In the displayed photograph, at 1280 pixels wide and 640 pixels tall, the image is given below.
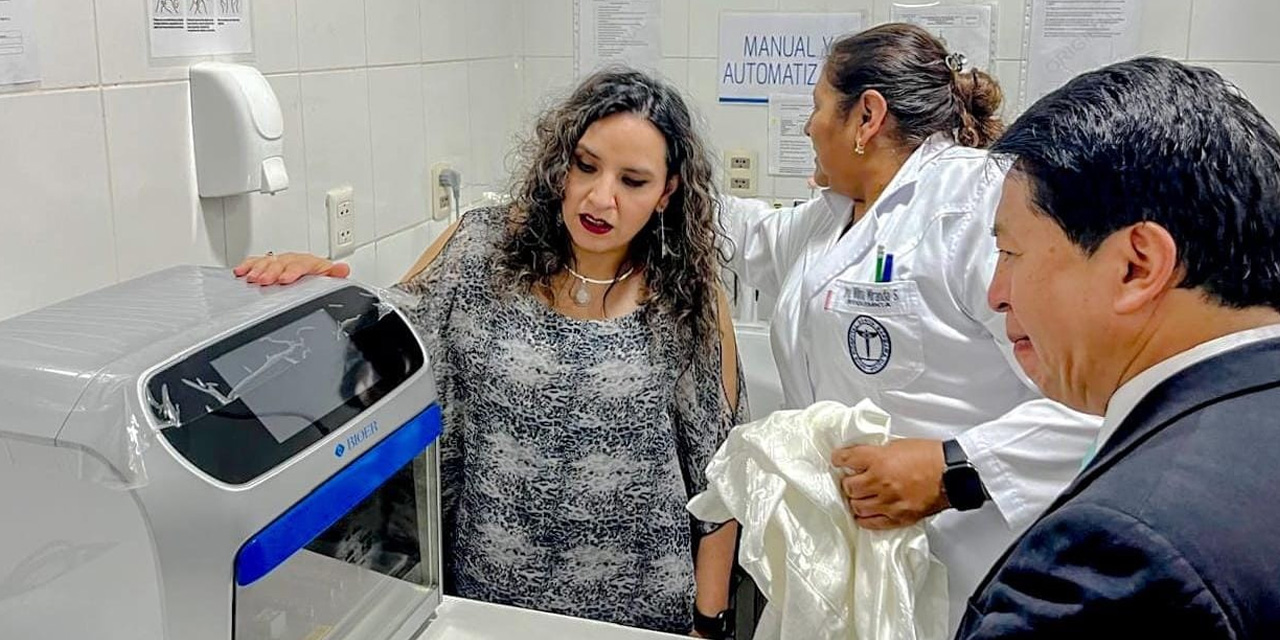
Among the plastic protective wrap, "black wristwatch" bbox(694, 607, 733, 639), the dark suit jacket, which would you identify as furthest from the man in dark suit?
"black wristwatch" bbox(694, 607, 733, 639)

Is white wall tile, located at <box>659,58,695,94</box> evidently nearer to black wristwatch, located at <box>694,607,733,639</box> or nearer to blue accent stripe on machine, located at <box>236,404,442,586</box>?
black wristwatch, located at <box>694,607,733,639</box>

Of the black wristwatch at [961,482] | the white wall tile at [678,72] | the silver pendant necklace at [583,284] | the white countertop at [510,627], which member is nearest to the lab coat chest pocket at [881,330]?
the black wristwatch at [961,482]

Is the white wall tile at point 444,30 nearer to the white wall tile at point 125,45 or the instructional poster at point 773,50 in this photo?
the instructional poster at point 773,50

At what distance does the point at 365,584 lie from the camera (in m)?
1.14

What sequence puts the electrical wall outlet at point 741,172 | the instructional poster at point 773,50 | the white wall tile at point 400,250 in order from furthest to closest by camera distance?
the electrical wall outlet at point 741,172, the instructional poster at point 773,50, the white wall tile at point 400,250

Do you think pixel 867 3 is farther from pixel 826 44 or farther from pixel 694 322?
pixel 694 322

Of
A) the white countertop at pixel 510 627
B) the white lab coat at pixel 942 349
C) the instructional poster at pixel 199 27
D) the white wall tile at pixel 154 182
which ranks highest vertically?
the instructional poster at pixel 199 27

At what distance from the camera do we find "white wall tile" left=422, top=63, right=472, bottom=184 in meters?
2.05

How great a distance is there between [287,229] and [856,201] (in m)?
0.85

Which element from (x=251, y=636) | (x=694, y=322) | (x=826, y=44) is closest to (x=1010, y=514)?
(x=694, y=322)

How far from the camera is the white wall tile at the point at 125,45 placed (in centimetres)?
120

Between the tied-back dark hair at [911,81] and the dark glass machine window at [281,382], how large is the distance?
79 centimetres

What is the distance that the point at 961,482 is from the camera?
52.8 inches

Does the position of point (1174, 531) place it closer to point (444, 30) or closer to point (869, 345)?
point (869, 345)
